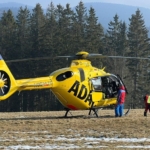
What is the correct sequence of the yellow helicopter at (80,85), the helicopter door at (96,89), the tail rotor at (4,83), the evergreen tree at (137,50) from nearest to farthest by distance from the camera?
the tail rotor at (4,83) < the yellow helicopter at (80,85) < the helicopter door at (96,89) < the evergreen tree at (137,50)

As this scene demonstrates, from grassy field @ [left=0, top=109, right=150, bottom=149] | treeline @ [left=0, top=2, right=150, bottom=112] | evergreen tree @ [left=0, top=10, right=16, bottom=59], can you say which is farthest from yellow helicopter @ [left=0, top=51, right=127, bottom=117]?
evergreen tree @ [left=0, top=10, right=16, bottom=59]

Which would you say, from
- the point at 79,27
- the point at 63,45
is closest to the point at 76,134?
the point at 63,45

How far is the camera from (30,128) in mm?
15859

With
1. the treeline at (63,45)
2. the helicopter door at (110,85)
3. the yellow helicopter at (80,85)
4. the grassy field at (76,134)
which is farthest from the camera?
the treeline at (63,45)

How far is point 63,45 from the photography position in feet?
207

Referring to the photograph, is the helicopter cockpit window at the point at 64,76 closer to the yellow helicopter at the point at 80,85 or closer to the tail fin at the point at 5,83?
the yellow helicopter at the point at 80,85

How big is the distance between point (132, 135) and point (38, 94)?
46.8 meters

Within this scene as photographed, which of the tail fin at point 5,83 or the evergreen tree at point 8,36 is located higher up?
the evergreen tree at point 8,36

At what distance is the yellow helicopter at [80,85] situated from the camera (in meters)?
18.1

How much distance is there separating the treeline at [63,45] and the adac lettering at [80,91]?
38.7m

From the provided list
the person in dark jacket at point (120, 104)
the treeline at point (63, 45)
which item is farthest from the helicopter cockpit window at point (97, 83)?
the treeline at point (63, 45)

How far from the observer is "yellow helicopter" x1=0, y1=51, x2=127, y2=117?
18.1m

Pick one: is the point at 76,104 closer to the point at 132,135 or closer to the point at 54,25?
the point at 132,135

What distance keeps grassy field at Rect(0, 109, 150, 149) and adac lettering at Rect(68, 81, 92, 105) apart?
5.67ft
